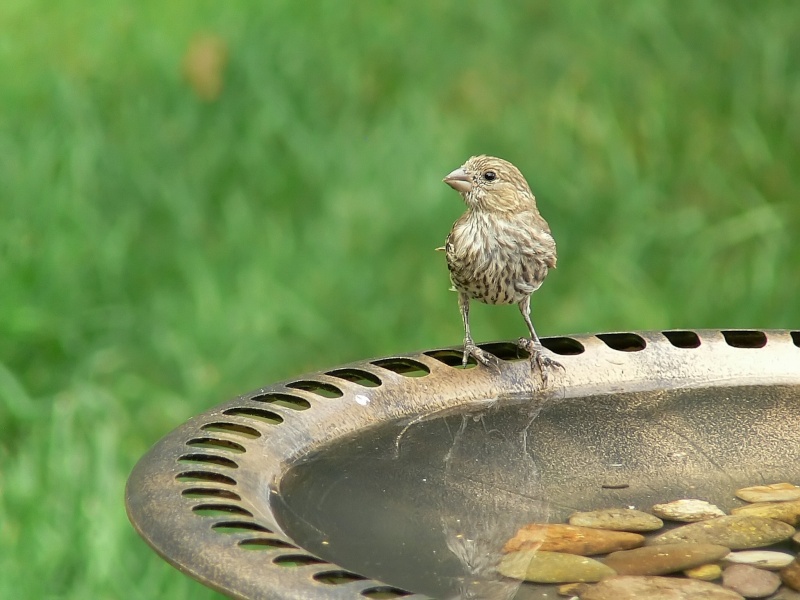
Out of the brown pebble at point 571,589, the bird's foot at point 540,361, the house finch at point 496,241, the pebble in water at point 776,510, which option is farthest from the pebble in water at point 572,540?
the house finch at point 496,241

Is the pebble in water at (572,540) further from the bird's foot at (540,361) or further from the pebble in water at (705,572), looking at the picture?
the bird's foot at (540,361)

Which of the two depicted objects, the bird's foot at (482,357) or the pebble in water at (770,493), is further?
the bird's foot at (482,357)

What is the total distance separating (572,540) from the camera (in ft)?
6.49

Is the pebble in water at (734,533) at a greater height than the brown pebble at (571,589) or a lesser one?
greater

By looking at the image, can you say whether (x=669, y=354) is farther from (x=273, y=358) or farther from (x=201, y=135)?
(x=201, y=135)

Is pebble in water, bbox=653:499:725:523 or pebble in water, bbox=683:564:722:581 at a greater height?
pebble in water, bbox=653:499:725:523

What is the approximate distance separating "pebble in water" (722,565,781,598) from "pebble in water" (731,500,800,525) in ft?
0.75

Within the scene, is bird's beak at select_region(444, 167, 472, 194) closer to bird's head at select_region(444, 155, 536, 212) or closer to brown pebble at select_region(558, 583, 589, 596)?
bird's head at select_region(444, 155, 536, 212)

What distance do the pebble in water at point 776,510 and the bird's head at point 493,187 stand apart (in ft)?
4.22

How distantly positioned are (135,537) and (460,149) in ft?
8.75

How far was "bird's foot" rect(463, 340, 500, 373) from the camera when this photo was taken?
9.30ft

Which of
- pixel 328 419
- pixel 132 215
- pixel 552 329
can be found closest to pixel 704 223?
pixel 552 329

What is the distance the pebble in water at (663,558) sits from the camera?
186 centimetres

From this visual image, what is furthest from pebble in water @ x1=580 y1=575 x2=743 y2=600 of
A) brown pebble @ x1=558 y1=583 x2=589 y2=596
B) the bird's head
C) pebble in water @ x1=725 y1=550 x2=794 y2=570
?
the bird's head
